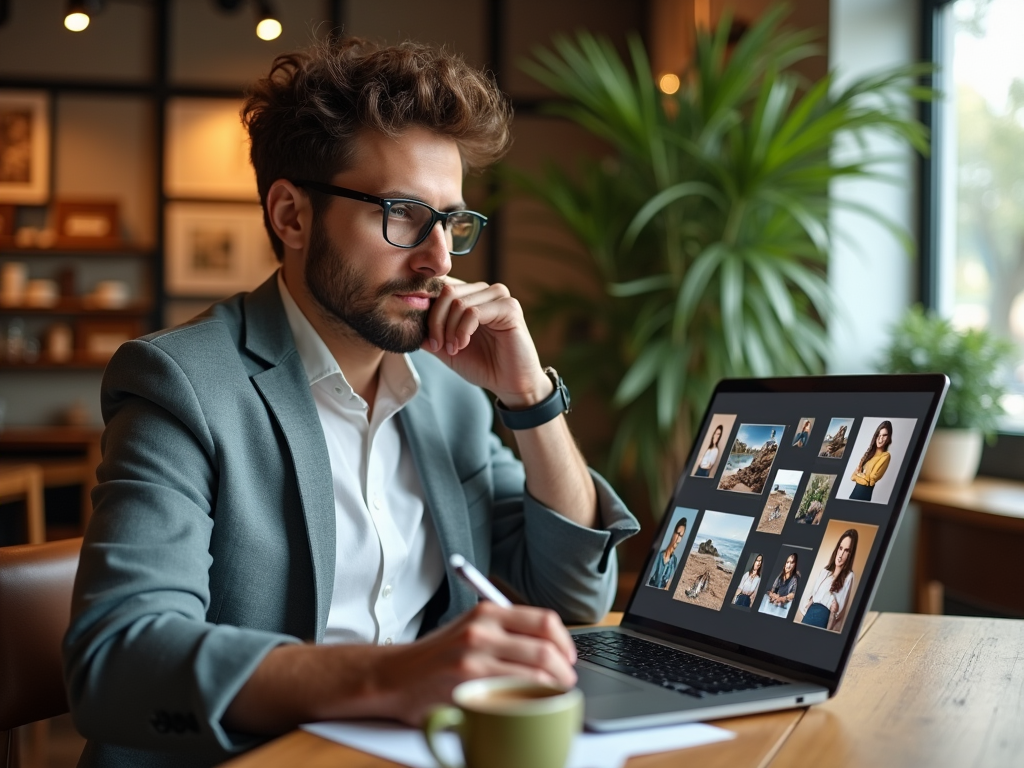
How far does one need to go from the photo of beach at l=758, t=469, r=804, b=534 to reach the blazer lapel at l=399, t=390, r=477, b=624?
47 cm

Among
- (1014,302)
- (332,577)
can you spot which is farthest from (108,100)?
(332,577)

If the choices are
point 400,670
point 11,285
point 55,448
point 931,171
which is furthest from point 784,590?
point 11,285

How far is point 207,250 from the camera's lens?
570 cm

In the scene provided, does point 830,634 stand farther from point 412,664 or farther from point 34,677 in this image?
point 34,677

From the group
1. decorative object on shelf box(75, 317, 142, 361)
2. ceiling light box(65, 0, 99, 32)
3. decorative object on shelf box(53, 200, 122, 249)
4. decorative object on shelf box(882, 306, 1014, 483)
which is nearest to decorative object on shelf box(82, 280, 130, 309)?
decorative object on shelf box(75, 317, 142, 361)

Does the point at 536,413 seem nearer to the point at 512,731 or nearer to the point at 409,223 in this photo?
the point at 409,223

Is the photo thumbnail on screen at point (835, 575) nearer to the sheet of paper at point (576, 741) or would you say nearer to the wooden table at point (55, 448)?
the sheet of paper at point (576, 741)

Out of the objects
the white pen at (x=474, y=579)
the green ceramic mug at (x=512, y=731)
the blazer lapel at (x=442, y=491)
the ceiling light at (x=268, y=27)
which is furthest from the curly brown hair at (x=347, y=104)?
the ceiling light at (x=268, y=27)

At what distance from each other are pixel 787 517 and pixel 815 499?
3cm

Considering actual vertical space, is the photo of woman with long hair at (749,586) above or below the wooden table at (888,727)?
above

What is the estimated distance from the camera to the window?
3.01 meters

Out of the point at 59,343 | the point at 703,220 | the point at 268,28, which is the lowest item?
the point at 59,343

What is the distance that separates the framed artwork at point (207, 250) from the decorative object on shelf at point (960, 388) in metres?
3.88

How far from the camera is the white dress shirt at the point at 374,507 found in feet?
4.30
